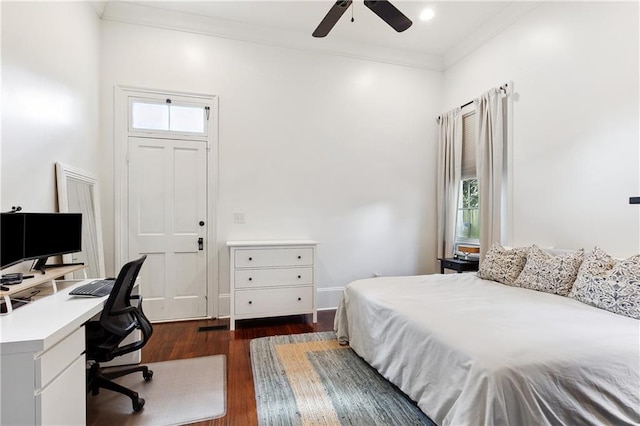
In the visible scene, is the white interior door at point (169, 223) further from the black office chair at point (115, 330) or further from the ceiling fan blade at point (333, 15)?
the ceiling fan blade at point (333, 15)

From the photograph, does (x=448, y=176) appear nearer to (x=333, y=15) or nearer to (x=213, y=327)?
(x=333, y=15)

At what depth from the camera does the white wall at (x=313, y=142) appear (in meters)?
3.54

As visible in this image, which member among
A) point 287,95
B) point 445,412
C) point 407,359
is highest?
point 287,95

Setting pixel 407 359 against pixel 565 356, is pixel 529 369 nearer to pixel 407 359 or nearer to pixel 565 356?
pixel 565 356

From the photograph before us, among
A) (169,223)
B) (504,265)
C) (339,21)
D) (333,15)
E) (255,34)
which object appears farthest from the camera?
(255,34)

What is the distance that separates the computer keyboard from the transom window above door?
1989 mm

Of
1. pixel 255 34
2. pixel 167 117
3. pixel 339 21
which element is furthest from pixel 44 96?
pixel 339 21

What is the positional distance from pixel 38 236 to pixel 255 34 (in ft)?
10.1

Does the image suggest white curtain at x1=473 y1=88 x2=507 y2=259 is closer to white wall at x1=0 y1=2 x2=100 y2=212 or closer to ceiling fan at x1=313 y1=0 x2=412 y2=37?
ceiling fan at x1=313 y1=0 x2=412 y2=37

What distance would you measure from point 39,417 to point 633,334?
2.72 meters

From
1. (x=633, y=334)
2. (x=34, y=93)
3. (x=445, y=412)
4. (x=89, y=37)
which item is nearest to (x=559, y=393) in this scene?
(x=445, y=412)

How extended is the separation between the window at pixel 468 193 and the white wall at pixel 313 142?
0.43 m

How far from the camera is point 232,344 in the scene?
2957 mm

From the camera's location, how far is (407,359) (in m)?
1.91
